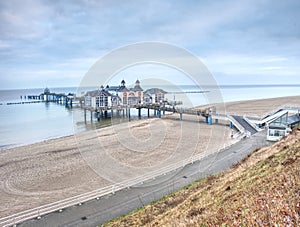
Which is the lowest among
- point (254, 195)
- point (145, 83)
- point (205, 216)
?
point (205, 216)

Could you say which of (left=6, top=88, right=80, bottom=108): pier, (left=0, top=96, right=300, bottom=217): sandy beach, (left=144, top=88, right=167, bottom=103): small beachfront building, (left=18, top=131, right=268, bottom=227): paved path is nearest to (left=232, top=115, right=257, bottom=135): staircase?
(left=0, top=96, right=300, bottom=217): sandy beach

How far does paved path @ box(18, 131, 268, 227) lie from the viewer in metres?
6.96

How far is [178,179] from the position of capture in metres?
9.88

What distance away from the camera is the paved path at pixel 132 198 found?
22.8 feet

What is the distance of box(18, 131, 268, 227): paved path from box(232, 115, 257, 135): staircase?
7991 mm

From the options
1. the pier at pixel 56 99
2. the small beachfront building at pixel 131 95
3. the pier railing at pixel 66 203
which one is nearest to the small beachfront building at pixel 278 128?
the pier railing at pixel 66 203

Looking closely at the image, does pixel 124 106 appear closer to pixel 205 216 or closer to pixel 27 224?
pixel 27 224

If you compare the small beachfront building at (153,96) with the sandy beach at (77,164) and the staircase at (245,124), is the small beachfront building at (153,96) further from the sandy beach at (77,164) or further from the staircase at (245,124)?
the sandy beach at (77,164)

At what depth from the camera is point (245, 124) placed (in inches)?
859

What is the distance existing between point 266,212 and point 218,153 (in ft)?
33.7

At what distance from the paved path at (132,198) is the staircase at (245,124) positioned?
7.99 m

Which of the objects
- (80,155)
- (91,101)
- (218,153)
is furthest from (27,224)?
(91,101)

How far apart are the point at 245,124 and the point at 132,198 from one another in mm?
17198

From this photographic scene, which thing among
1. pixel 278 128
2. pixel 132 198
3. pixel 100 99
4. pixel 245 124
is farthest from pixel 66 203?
pixel 100 99
